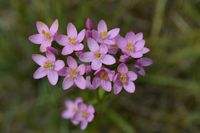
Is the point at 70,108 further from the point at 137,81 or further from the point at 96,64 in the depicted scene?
the point at 96,64

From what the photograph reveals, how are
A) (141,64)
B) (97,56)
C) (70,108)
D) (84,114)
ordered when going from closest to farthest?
(97,56), (141,64), (84,114), (70,108)

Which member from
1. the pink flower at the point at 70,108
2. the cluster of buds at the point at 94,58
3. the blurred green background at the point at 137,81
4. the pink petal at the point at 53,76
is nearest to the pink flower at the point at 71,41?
the cluster of buds at the point at 94,58

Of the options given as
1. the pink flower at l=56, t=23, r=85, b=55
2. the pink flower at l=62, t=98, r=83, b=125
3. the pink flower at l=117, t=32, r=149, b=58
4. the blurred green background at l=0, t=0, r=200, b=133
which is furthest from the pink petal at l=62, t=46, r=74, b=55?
the blurred green background at l=0, t=0, r=200, b=133

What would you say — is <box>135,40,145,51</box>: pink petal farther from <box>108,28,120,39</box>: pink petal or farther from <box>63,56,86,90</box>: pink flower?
<box>63,56,86,90</box>: pink flower

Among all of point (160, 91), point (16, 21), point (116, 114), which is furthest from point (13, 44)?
point (160, 91)

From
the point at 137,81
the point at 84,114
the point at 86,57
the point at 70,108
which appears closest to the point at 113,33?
the point at 86,57

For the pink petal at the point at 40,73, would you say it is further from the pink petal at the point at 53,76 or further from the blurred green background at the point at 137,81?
the blurred green background at the point at 137,81
